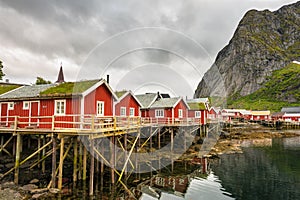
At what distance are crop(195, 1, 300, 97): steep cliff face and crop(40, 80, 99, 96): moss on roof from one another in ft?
495

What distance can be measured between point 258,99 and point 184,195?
13561 centimetres

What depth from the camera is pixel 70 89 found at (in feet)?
61.6

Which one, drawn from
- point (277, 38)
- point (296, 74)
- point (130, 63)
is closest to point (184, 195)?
point (130, 63)

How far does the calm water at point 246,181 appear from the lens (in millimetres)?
16928

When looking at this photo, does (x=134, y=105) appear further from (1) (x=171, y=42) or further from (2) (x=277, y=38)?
(2) (x=277, y=38)

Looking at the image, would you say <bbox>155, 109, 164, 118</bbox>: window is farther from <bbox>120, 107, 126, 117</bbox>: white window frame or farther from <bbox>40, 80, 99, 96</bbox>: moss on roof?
<bbox>40, 80, 99, 96</bbox>: moss on roof

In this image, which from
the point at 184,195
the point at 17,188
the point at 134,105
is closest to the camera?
the point at 17,188

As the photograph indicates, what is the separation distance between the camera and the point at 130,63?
34031 mm

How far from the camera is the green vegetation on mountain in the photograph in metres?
121

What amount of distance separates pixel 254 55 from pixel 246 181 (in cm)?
16718

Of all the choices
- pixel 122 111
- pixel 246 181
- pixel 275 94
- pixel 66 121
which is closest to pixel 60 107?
pixel 66 121

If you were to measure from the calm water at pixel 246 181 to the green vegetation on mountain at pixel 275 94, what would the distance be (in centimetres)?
9884

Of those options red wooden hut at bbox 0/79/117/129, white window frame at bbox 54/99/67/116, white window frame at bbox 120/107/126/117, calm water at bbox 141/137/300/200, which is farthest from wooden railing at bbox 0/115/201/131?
calm water at bbox 141/137/300/200

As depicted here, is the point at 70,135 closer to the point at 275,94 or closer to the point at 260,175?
the point at 260,175
